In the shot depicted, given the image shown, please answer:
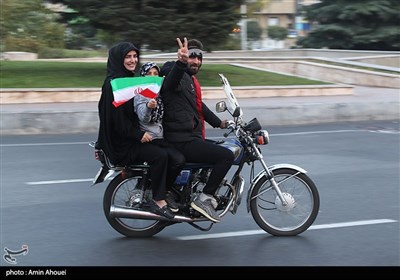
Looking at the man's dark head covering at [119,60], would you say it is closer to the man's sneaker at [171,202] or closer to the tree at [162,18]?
the man's sneaker at [171,202]

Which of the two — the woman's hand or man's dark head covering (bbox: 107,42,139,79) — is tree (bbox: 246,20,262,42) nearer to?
man's dark head covering (bbox: 107,42,139,79)

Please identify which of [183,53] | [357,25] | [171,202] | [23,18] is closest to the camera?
[183,53]

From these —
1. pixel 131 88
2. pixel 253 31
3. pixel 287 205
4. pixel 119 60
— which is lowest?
pixel 253 31

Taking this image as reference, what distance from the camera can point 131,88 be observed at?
5777mm

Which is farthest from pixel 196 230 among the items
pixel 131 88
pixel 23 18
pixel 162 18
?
pixel 23 18

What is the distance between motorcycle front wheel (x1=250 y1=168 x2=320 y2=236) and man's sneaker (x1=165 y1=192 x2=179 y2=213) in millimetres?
737

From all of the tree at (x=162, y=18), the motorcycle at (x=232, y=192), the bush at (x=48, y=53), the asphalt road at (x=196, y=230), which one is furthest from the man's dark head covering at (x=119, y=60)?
the bush at (x=48, y=53)

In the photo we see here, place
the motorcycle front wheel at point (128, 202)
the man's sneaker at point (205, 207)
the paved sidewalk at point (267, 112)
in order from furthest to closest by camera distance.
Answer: the paved sidewalk at point (267, 112)
the motorcycle front wheel at point (128, 202)
the man's sneaker at point (205, 207)

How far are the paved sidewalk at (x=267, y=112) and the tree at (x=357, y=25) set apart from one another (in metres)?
16.2

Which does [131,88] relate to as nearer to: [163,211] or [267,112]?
[163,211]

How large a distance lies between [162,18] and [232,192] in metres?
13.2

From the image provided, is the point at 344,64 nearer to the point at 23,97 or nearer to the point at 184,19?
the point at 184,19

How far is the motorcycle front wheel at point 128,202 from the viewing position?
242 inches

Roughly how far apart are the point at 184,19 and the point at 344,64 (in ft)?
29.7
